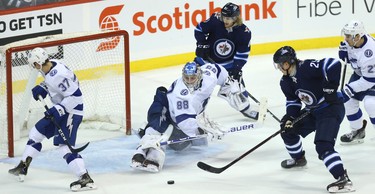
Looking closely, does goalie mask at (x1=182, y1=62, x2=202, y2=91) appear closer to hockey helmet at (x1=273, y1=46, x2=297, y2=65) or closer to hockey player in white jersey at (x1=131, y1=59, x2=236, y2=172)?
hockey player in white jersey at (x1=131, y1=59, x2=236, y2=172)

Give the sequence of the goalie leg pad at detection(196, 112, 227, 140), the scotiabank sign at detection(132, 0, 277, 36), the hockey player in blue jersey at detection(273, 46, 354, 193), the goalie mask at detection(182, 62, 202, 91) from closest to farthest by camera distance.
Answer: the hockey player in blue jersey at detection(273, 46, 354, 193), the goalie mask at detection(182, 62, 202, 91), the goalie leg pad at detection(196, 112, 227, 140), the scotiabank sign at detection(132, 0, 277, 36)

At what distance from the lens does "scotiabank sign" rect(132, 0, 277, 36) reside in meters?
10.8

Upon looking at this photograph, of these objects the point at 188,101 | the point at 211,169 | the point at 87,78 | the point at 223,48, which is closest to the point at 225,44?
the point at 223,48

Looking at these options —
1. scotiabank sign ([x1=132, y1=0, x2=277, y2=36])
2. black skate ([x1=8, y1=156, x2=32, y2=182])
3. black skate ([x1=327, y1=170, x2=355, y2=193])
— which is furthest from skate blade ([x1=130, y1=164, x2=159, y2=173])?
scotiabank sign ([x1=132, y1=0, x2=277, y2=36])

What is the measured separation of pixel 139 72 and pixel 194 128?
2951 mm

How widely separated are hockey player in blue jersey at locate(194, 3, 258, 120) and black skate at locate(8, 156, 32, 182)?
6.39 ft

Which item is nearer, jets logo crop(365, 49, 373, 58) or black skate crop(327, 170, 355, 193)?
black skate crop(327, 170, 355, 193)

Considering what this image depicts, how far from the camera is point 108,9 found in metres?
10.5

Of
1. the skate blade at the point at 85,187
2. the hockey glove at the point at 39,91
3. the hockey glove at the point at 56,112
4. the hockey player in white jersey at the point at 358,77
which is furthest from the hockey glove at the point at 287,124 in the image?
the hockey glove at the point at 39,91

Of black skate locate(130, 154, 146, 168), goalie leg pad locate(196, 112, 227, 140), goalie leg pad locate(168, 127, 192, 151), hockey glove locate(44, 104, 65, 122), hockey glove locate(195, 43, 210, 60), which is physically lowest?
black skate locate(130, 154, 146, 168)

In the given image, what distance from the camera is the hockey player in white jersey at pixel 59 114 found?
7613mm

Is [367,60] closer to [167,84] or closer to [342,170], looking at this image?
[342,170]

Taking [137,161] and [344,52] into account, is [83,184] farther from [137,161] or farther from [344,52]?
[344,52]

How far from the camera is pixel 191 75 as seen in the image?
7.97m
